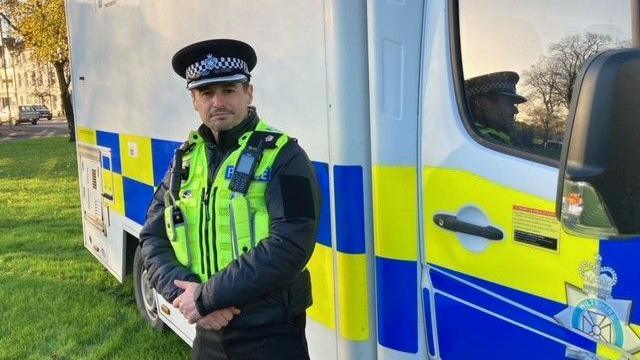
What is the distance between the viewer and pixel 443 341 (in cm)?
188

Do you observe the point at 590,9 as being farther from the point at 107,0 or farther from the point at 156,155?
the point at 107,0

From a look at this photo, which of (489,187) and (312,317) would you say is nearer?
(489,187)

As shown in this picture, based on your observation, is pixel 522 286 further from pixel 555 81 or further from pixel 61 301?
pixel 61 301

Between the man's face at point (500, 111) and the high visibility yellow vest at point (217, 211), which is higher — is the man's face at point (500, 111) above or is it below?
above

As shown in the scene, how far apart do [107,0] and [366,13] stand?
8.75 feet

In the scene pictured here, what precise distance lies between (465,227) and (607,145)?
0.63 meters

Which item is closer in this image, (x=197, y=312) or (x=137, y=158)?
(x=197, y=312)

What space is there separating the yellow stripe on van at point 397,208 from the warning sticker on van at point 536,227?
13.6 inches

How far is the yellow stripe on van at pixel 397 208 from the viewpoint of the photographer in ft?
6.26

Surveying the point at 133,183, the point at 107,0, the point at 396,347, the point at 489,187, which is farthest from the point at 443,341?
the point at 107,0

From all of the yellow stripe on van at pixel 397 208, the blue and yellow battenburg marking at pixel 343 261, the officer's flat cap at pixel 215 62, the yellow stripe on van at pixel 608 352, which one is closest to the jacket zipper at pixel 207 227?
the blue and yellow battenburg marking at pixel 343 261

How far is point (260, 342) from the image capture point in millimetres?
1902

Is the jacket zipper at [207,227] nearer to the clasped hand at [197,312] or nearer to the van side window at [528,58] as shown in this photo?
the clasped hand at [197,312]

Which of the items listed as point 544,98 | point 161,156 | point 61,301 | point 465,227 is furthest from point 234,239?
point 61,301
